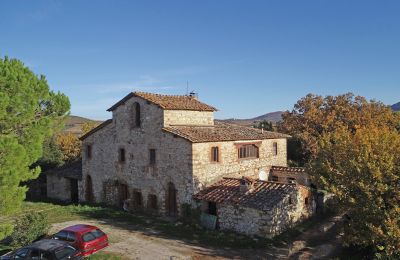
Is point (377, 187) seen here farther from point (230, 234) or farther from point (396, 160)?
point (230, 234)

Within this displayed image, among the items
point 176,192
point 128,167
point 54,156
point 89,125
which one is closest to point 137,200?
point 128,167

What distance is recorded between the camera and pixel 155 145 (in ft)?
86.1

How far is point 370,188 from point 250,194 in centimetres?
760

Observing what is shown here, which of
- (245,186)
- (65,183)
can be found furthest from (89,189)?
(245,186)

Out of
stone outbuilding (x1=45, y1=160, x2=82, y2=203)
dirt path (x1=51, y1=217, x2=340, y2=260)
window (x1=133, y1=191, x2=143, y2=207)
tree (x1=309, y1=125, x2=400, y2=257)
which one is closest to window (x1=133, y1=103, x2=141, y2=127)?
window (x1=133, y1=191, x2=143, y2=207)

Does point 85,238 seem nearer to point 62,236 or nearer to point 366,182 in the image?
point 62,236

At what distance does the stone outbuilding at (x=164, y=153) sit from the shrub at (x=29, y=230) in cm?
835

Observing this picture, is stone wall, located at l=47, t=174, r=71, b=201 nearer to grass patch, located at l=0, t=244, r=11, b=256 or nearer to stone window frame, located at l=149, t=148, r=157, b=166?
stone window frame, located at l=149, t=148, r=157, b=166

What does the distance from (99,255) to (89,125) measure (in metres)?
39.9

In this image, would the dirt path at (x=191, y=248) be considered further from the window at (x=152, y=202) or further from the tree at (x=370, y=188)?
the window at (x=152, y=202)

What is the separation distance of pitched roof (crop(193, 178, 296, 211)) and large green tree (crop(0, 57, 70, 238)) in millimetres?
10395

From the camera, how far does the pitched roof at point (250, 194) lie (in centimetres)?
2096

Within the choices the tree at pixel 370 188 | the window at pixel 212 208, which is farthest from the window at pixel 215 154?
the tree at pixel 370 188

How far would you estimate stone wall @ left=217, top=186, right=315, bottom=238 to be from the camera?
66.9ft
